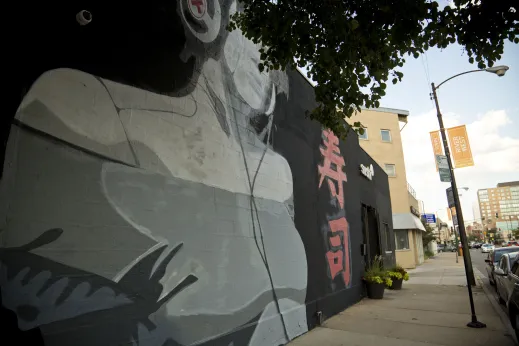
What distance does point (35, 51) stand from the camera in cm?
278

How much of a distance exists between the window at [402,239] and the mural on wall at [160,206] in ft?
62.4

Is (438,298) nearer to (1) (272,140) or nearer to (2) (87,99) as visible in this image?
(1) (272,140)

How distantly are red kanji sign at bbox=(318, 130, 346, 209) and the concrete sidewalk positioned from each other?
2.89 metres

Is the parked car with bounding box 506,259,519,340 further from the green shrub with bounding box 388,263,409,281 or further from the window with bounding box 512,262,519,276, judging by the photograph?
the green shrub with bounding box 388,263,409,281

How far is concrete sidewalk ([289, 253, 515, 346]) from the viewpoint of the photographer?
5.71 metres

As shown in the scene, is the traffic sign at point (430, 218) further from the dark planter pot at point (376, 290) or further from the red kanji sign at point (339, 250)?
the red kanji sign at point (339, 250)

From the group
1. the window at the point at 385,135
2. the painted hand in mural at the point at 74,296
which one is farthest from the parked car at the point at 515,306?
the window at the point at 385,135

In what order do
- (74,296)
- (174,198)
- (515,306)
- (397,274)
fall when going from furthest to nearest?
(397,274), (515,306), (174,198), (74,296)

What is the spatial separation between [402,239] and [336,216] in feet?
56.4

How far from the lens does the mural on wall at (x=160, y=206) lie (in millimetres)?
2672

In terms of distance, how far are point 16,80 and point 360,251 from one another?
32.6ft

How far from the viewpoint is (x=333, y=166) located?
9.27 m

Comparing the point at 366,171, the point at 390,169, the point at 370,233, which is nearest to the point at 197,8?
the point at 366,171

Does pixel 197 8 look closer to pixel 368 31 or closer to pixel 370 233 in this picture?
pixel 368 31
